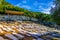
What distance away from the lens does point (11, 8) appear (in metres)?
10.4

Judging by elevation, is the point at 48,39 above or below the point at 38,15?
below

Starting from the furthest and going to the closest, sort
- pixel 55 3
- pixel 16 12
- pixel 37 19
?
pixel 37 19 → pixel 16 12 → pixel 55 3

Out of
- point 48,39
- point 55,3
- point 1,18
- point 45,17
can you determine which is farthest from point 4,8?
point 48,39

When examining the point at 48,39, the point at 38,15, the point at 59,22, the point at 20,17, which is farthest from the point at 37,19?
the point at 48,39

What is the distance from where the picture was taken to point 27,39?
15.3 feet

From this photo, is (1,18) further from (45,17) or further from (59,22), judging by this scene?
(45,17)

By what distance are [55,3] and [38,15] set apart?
10.5 feet

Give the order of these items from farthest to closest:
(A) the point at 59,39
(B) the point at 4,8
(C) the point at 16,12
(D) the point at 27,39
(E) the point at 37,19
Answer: (E) the point at 37,19
(C) the point at 16,12
(B) the point at 4,8
(A) the point at 59,39
(D) the point at 27,39

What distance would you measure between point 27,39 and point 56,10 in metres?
3.90

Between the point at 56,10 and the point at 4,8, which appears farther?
the point at 4,8

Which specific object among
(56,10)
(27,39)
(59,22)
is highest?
(56,10)

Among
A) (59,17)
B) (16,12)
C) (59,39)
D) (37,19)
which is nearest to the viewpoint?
(59,39)

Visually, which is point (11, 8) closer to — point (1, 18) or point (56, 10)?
point (1, 18)

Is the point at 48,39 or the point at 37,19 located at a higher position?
the point at 37,19
